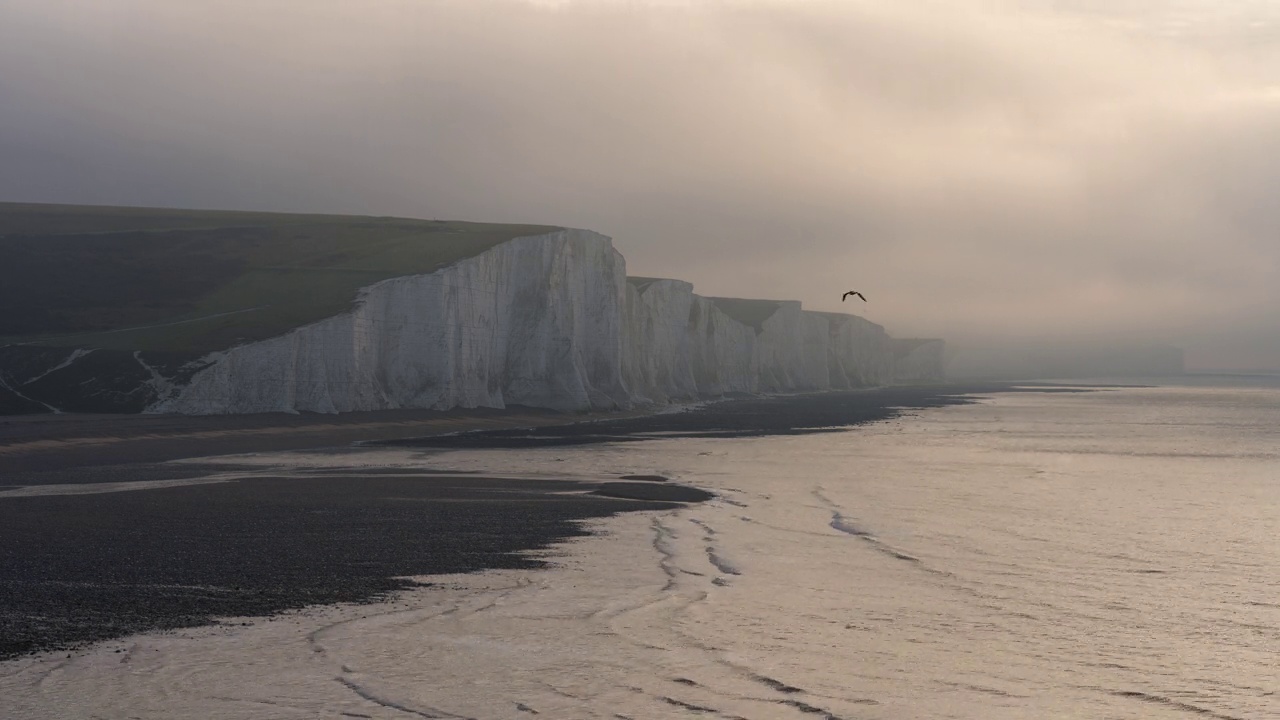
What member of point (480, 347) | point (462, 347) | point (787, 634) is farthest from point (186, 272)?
point (787, 634)

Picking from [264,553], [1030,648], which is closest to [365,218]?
[264,553]

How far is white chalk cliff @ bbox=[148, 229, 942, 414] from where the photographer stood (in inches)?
2099

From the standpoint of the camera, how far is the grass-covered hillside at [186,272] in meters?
60.1

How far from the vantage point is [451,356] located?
208 feet

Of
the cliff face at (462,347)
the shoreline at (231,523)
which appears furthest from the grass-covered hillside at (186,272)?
the shoreline at (231,523)

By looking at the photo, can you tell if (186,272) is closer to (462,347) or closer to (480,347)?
(480,347)

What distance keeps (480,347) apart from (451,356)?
4173 millimetres

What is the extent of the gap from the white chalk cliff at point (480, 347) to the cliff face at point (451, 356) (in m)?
0.08

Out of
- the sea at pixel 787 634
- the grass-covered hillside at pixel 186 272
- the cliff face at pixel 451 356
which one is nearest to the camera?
the sea at pixel 787 634

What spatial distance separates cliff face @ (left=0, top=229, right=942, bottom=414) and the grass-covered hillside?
1890 millimetres

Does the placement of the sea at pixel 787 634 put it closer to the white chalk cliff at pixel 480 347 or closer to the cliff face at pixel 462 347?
the cliff face at pixel 462 347

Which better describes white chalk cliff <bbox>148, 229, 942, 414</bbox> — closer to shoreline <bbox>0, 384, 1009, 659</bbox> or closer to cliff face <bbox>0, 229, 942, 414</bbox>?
cliff face <bbox>0, 229, 942, 414</bbox>

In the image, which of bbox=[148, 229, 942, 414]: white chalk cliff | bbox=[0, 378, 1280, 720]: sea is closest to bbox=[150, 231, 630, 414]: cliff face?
bbox=[148, 229, 942, 414]: white chalk cliff

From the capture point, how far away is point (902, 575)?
1708 cm
